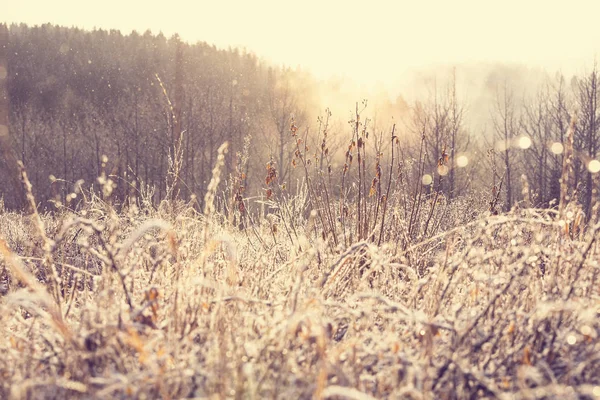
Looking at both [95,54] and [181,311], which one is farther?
[95,54]

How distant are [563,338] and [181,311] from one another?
134cm

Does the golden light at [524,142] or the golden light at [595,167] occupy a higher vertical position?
the golden light at [524,142]

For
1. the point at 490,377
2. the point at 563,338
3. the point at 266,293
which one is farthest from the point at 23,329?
the point at 563,338

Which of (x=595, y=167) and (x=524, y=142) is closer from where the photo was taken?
(x=595, y=167)

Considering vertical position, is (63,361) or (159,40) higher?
(159,40)

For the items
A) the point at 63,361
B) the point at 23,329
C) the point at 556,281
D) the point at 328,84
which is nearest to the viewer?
the point at 63,361

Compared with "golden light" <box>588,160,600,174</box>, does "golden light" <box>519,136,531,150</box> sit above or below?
above

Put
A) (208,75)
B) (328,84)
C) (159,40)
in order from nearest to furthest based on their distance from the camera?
(328,84), (208,75), (159,40)

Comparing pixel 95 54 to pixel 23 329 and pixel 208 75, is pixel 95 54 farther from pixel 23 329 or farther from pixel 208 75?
pixel 23 329

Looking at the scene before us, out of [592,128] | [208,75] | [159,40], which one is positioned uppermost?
[159,40]

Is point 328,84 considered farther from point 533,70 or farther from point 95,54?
point 533,70

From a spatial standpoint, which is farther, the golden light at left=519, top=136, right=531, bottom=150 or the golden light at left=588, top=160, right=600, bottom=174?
the golden light at left=519, top=136, right=531, bottom=150

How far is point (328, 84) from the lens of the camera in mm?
44625

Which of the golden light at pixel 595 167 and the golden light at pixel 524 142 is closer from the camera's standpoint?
the golden light at pixel 595 167
